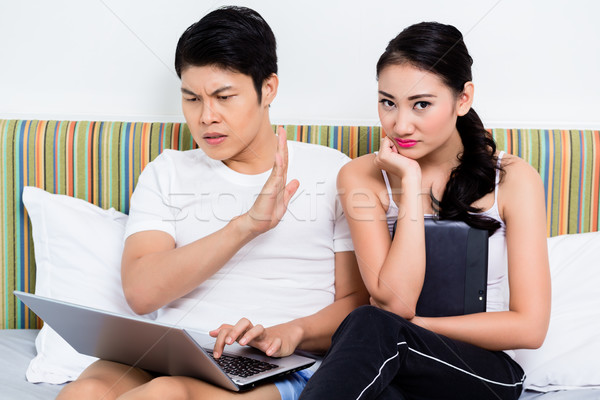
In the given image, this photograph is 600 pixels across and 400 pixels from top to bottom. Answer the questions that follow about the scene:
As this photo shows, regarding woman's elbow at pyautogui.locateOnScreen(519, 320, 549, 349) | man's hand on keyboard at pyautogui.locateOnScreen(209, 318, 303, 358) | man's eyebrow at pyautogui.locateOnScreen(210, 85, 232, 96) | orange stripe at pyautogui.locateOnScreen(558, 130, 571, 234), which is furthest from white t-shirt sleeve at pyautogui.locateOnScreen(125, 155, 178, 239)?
orange stripe at pyautogui.locateOnScreen(558, 130, 571, 234)

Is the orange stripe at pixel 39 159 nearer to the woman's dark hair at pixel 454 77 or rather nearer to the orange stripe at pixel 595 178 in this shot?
the woman's dark hair at pixel 454 77

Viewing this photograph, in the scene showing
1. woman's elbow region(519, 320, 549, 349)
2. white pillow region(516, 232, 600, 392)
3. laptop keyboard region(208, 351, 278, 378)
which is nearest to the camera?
laptop keyboard region(208, 351, 278, 378)

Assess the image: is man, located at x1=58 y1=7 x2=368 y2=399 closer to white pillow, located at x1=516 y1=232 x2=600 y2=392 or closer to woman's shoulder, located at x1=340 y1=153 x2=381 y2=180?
woman's shoulder, located at x1=340 y1=153 x2=381 y2=180

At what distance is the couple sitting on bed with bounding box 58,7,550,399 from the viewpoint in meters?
1.08

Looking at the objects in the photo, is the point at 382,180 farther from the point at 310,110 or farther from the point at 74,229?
the point at 74,229

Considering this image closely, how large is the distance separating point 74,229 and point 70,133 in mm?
322

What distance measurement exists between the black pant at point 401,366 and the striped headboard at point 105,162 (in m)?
0.71

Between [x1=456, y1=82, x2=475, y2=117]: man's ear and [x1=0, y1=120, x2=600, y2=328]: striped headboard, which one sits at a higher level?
[x1=456, y1=82, x2=475, y2=117]: man's ear

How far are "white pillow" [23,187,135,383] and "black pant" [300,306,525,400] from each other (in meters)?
0.74

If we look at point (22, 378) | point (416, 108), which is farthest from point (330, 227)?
point (22, 378)

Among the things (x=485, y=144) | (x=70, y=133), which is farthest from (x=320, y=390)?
(x=70, y=133)

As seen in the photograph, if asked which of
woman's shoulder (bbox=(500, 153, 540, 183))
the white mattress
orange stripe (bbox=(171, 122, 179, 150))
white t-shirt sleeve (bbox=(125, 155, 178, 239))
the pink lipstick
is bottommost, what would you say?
the white mattress

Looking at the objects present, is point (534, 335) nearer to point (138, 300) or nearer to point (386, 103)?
point (386, 103)

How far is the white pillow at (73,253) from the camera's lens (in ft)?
4.80
